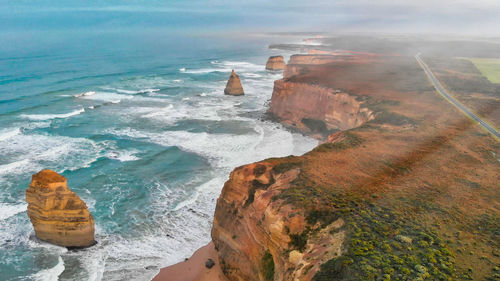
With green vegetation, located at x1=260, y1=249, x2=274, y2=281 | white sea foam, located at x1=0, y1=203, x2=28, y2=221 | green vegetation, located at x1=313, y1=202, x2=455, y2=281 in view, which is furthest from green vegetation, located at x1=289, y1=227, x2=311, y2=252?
white sea foam, located at x1=0, y1=203, x2=28, y2=221

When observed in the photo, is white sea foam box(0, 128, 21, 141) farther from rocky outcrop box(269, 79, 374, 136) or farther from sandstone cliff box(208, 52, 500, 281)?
sandstone cliff box(208, 52, 500, 281)

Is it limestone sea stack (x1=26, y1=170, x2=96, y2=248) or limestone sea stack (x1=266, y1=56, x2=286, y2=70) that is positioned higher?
limestone sea stack (x1=266, y1=56, x2=286, y2=70)

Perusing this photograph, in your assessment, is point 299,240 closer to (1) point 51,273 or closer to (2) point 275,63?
(1) point 51,273

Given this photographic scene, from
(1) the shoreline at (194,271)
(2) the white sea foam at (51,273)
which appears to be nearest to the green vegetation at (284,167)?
(1) the shoreline at (194,271)

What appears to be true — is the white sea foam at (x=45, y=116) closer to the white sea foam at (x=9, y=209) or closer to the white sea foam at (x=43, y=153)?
the white sea foam at (x=43, y=153)

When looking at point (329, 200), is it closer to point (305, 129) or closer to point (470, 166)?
point (470, 166)

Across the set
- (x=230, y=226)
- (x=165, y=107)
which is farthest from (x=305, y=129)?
(x=230, y=226)

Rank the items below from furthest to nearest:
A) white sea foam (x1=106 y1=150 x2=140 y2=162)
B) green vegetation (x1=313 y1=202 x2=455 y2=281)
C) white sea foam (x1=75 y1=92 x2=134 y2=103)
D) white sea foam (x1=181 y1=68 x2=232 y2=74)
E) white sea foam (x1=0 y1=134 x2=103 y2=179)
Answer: white sea foam (x1=181 y1=68 x2=232 y2=74), white sea foam (x1=75 y1=92 x2=134 y2=103), white sea foam (x1=106 y1=150 x2=140 y2=162), white sea foam (x1=0 y1=134 x2=103 y2=179), green vegetation (x1=313 y1=202 x2=455 y2=281)
